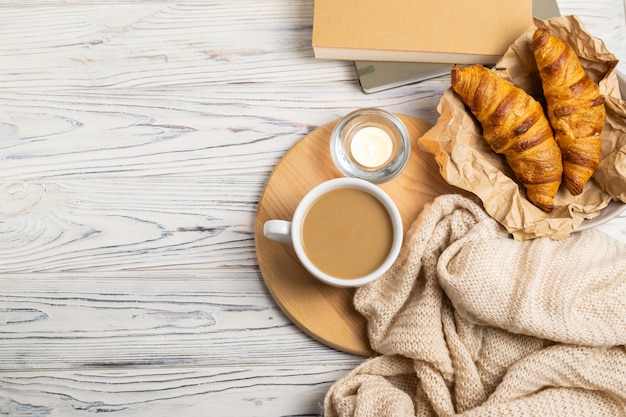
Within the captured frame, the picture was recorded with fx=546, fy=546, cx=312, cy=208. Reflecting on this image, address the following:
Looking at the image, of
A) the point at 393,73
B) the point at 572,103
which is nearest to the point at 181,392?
the point at 393,73

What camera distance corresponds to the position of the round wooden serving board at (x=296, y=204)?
82 centimetres

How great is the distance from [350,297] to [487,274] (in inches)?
7.9

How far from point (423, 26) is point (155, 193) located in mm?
520

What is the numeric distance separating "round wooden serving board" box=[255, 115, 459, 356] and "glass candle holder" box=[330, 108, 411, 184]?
16mm

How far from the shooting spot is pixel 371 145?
0.85 metres

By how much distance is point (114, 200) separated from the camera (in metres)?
0.92

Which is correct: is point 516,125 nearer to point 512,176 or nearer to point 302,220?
point 512,176

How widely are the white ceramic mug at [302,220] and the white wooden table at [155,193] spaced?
0.17 meters

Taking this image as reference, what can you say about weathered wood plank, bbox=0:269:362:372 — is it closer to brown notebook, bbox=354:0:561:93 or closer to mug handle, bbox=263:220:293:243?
mug handle, bbox=263:220:293:243

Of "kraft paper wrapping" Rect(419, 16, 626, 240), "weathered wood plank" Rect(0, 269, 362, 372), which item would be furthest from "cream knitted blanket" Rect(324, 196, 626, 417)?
"weathered wood plank" Rect(0, 269, 362, 372)

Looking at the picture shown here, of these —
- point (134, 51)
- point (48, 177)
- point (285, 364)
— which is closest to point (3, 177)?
point (48, 177)

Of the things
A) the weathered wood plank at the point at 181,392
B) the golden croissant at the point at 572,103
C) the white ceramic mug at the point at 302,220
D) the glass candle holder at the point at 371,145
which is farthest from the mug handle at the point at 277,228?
the golden croissant at the point at 572,103

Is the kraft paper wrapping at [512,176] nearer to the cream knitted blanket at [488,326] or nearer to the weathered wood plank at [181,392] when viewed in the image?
the cream knitted blanket at [488,326]

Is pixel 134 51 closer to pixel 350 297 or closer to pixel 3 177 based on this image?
pixel 3 177
